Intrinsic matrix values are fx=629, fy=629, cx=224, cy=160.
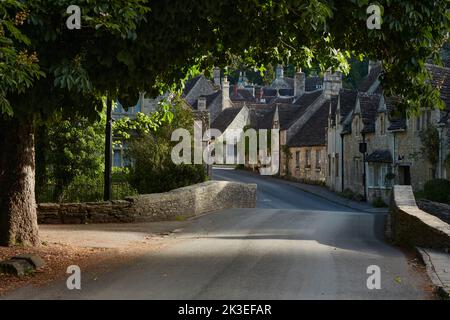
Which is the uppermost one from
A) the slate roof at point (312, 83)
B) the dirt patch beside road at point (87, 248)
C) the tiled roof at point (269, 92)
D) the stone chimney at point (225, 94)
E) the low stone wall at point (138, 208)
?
the slate roof at point (312, 83)

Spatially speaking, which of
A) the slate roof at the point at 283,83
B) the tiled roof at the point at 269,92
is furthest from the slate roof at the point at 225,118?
the slate roof at the point at 283,83

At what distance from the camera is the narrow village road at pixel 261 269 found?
29.2ft

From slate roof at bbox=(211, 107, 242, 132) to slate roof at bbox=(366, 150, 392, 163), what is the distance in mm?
34805

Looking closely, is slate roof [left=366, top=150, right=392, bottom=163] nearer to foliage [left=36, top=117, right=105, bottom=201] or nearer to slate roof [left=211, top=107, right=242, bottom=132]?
foliage [left=36, top=117, right=105, bottom=201]

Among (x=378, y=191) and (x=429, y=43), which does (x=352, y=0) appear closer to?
(x=429, y=43)

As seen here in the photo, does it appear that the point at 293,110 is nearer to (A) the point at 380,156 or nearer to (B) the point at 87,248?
(A) the point at 380,156

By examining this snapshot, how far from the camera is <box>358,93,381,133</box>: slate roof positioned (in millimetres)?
43469

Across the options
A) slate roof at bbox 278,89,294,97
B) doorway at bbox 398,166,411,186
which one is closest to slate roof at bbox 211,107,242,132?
doorway at bbox 398,166,411,186

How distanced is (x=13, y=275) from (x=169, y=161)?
15.2 meters

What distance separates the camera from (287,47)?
551 inches

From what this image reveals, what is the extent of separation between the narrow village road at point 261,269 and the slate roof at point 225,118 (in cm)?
5785

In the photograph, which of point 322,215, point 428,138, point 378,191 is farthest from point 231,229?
point 378,191

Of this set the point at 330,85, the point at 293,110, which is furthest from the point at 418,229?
the point at 293,110

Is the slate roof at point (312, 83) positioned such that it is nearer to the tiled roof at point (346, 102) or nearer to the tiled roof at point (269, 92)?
A: the tiled roof at point (269, 92)
